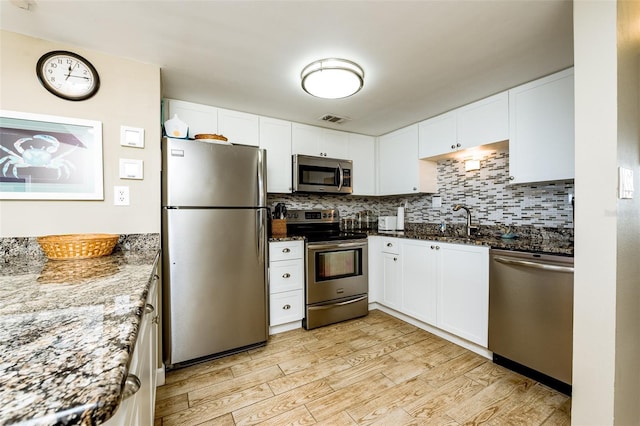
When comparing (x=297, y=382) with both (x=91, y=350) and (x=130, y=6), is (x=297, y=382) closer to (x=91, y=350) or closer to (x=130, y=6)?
(x=91, y=350)

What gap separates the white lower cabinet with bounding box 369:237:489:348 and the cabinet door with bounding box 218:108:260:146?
1717 millimetres

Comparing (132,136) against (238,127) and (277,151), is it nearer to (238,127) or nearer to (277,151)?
(238,127)

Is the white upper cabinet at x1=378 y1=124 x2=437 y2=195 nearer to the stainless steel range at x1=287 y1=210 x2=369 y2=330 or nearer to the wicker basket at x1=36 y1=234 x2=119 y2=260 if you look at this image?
the stainless steel range at x1=287 y1=210 x2=369 y2=330

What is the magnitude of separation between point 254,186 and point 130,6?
125 centimetres

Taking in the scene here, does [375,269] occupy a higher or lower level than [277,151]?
lower

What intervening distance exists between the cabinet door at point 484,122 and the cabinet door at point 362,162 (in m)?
1.17

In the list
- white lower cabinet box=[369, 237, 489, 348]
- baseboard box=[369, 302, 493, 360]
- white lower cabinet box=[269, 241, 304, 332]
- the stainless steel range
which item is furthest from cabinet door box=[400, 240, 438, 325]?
white lower cabinet box=[269, 241, 304, 332]

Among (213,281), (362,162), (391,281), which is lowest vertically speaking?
(391,281)

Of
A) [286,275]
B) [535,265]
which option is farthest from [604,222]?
[286,275]

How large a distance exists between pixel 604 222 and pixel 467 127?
1586 millimetres

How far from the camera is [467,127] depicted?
97.1 inches

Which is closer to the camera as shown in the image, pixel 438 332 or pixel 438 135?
pixel 438 332

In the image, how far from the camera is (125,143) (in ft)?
5.68

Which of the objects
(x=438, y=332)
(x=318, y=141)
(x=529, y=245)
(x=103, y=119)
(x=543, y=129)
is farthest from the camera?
(x=318, y=141)
